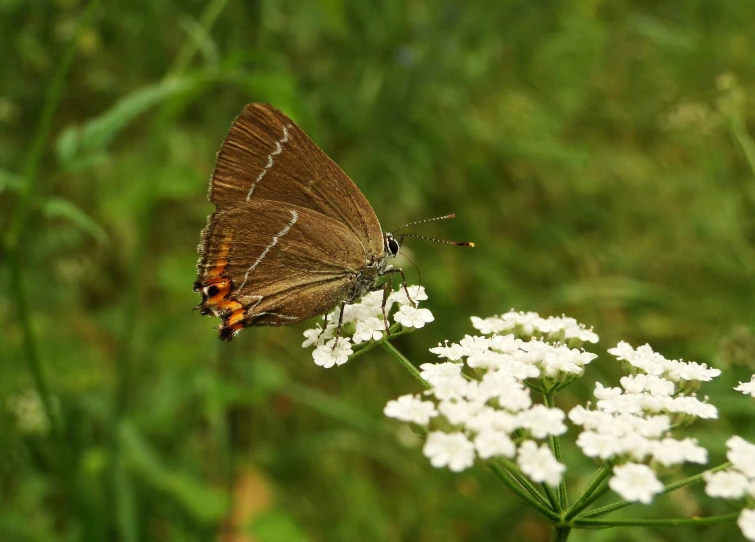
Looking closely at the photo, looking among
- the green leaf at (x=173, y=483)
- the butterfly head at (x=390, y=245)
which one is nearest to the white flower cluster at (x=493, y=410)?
the butterfly head at (x=390, y=245)

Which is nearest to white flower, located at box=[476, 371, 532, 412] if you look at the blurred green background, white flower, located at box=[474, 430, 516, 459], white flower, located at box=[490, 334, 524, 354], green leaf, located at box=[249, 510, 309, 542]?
white flower, located at box=[474, 430, 516, 459]

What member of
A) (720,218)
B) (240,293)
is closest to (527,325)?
(240,293)

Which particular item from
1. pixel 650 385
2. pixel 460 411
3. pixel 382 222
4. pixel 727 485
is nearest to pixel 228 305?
pixel 460 411

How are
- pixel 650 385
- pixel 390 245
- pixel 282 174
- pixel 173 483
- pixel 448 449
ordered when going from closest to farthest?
pixel 448 449 → pixel 650 385 → pixel 282 174 → pixel 390 245 → pixel 173 483

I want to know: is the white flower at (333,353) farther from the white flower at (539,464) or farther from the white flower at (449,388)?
the white flower at (539,464)

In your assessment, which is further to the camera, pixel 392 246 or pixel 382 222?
pixel 382 222

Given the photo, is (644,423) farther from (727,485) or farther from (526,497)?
(526,497)

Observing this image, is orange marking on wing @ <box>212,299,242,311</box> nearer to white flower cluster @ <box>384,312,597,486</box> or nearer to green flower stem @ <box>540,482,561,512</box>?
white flower cluster @ <box>384,312,597,486</box>
